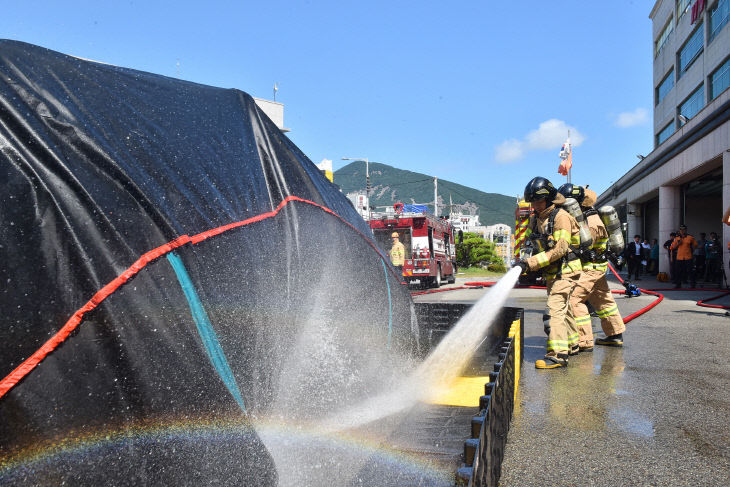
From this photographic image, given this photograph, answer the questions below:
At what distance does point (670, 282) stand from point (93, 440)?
19378 mm

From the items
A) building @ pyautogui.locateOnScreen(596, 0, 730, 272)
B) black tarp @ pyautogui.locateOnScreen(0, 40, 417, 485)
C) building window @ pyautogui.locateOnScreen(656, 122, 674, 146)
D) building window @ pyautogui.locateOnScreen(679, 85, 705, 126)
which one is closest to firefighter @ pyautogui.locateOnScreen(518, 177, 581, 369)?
black tarp @ pyautogui.locateOnScreen(0, 40, 417, 485)

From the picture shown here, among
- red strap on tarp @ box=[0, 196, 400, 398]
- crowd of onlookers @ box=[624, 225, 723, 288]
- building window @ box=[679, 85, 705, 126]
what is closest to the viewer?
red strap on tarp @ box=[0, 196, 400, 398]

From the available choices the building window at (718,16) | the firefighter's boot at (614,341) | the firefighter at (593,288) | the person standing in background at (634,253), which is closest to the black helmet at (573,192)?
the firefighter at (593,288)

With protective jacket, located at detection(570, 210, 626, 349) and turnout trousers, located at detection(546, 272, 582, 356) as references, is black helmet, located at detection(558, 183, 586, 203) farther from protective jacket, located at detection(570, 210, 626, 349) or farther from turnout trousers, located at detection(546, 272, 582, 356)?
turnout trousers, located at detection(546, 272, 582, 356)

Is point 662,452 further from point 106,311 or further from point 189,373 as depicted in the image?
point 106,311

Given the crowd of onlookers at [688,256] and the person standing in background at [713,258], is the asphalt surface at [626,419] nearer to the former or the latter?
the crowd of onlookers at [688,256]

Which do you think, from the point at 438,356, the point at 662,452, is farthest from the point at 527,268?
the point at 662,452

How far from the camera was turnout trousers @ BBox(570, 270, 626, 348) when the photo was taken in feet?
16.7

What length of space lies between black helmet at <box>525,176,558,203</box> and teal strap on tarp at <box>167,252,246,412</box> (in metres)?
3.92

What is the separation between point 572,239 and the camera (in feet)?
16.1

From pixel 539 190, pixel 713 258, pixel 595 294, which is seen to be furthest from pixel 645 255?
pixel 539 190

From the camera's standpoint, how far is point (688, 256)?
544 inches

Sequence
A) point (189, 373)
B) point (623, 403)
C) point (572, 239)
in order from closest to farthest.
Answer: point (189, 373)
point (623, 403)
point (572, 239)

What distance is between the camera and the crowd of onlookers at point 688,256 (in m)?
13.8
